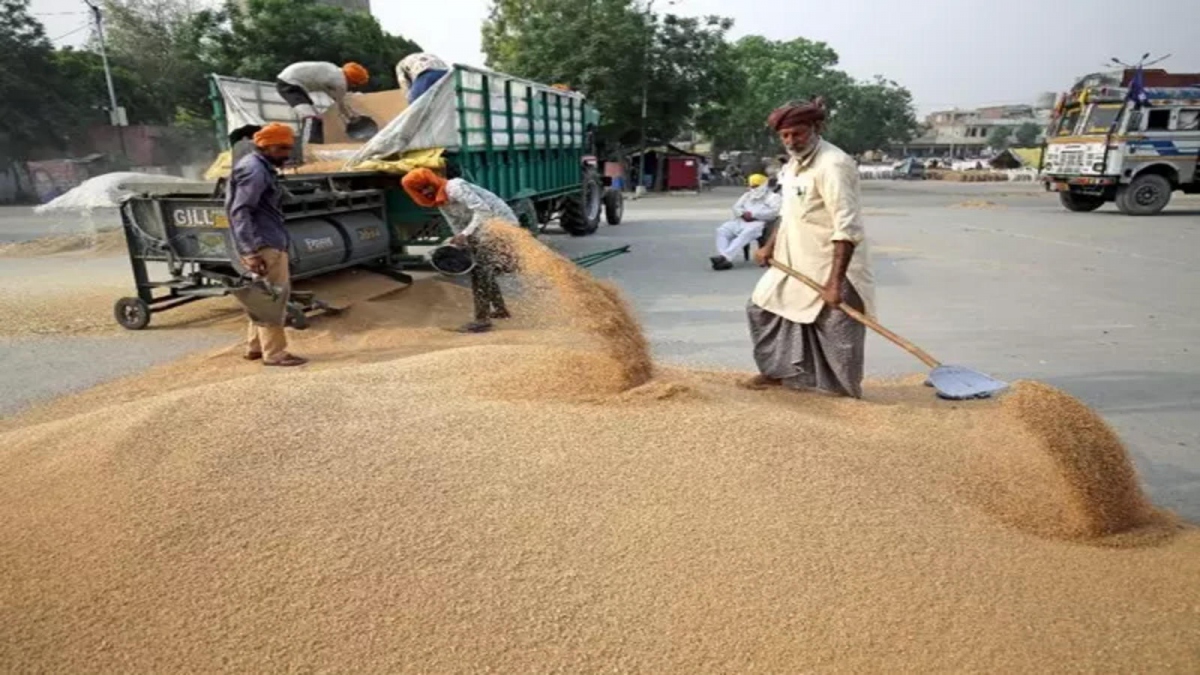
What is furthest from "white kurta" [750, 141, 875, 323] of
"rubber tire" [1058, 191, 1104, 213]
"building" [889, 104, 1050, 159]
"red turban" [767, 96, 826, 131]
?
"building" [889, 104, 1050, 159]

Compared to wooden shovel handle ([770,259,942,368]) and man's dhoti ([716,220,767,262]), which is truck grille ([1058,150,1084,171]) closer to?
man's dhoti ([716,220,767,262])

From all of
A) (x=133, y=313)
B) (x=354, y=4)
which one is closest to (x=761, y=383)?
(x=133, y=313)

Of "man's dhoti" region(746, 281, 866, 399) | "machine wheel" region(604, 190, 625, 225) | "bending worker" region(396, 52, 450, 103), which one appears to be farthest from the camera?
"machine wheel" region(604, 190, 625, 225)

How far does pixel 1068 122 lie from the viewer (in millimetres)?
15617

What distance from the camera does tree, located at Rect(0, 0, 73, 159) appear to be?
21156mm

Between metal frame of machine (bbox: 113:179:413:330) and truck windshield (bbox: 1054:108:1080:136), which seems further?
truck windshield (bbox: 1054:108:1080:136)

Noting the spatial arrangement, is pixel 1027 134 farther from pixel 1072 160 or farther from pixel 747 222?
pixel 747 222

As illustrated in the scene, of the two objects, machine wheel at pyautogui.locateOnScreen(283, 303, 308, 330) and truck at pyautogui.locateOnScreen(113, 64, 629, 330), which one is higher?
truck at pyautogui.locateOnScreen(113, 64, 629, 330)

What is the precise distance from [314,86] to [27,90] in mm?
20558

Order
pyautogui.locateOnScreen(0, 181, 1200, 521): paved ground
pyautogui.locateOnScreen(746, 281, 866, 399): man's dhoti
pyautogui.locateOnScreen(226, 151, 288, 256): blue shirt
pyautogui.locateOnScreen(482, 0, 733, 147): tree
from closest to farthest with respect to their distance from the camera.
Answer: pyautogui.locateOnScreen(746, 281, 866, 399): man's dhoti → pyautogui.locateOnScreen(0, 181, 1200, 521): paved ground → pyautogui.locateOnScreen(226, 151, 288, 256): blue shirt → pyautogui.locateOnScreen(482, 0, 733, 147): tree

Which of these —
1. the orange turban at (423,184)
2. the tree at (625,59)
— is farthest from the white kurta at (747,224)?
the tree at (625,59)

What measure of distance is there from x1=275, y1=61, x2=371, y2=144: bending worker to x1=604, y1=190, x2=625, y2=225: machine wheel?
6559 millimetres

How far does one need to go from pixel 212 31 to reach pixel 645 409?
23432 millimetres

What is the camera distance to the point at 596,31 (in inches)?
882
